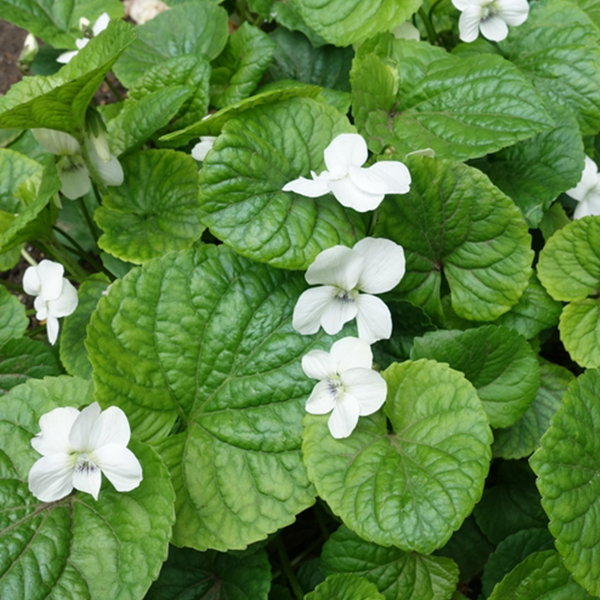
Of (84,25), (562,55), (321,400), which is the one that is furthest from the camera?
(84,25)

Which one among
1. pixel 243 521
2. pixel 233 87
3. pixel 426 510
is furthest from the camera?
pixel 233 87

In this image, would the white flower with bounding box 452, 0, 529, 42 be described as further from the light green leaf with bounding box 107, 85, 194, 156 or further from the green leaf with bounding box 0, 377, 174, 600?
the green leaf with bounding box 0, 377, 174, 600

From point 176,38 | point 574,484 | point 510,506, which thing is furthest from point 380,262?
point 176,38

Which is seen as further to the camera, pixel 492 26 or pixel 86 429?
pixel 492 26

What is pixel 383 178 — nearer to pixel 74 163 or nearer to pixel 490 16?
pixel 490 16

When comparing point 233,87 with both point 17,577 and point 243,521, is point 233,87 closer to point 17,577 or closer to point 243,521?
point 243,521

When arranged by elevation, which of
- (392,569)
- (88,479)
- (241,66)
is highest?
(241,66)

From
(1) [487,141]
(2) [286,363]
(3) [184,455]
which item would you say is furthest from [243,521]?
(1) [487,141]

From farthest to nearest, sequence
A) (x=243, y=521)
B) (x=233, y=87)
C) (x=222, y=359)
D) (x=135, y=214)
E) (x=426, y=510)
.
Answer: (x=233, y=87) → (x=135, y=214) → (x=222, y=359) → (x=243, y=521) → (x=426, y=510)
